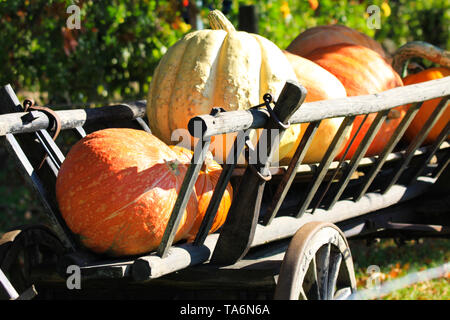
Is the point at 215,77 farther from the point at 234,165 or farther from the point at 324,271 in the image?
the point at 324,271

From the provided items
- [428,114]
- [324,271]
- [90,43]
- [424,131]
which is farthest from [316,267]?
[90,43]

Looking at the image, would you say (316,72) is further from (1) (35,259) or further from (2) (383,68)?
(1) (35,259)

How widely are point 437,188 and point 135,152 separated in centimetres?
216

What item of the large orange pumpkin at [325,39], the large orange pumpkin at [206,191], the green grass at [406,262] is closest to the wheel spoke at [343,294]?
the large orange pumpkin at [206,191]

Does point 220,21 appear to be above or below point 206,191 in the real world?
above

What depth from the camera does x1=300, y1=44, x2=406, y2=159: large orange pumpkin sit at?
3.22 metres

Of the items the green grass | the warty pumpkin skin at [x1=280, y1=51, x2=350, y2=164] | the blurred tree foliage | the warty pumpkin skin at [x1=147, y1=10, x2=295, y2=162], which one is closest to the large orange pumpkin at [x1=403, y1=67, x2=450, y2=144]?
the green grass

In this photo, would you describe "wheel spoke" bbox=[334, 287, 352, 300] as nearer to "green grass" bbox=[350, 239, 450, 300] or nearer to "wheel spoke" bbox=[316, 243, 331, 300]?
"wheel spoke" bbox=[316, 243, 331, 300]

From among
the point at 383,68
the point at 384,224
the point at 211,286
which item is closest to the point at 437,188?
the point at 384,224

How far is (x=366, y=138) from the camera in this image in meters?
2.78

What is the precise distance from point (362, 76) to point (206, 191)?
132 centimetres

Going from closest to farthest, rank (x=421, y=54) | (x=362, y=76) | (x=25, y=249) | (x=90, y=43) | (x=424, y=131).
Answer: (x=25, y=249) < (x=424, y=131) < (x=362, y=76) < (x=421, y=54) < (x=90, y=43)

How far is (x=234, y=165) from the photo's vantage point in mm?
2131

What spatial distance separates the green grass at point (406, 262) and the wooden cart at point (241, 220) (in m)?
0.88
